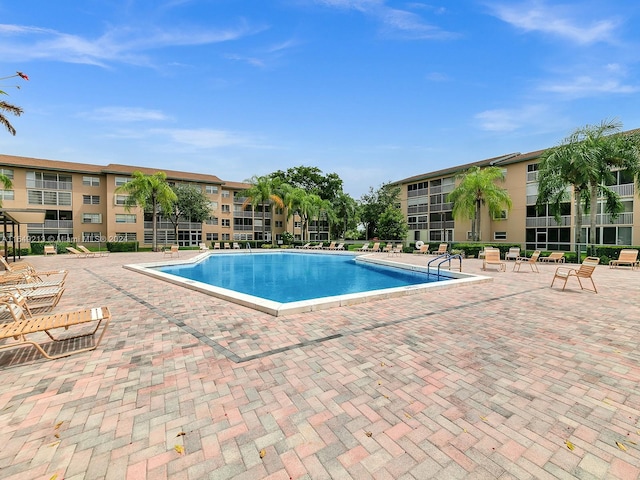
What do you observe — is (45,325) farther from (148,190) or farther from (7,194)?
(7,194)

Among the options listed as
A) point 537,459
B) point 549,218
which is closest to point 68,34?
point 537,459

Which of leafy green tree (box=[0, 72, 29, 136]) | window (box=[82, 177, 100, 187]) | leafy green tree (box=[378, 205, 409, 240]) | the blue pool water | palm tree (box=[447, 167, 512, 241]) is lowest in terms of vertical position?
the blue pool water

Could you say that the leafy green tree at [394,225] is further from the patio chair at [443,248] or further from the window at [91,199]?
the window at [91,199]

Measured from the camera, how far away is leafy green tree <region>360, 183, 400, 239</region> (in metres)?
44.7

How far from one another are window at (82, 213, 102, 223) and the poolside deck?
41488 mm

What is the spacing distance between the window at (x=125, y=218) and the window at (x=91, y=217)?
2591 mm

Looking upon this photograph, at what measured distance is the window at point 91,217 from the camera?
3800cm

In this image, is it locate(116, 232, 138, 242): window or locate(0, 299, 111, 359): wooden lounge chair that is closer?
locate(0, 299, 111, 359): wooden lounge chair

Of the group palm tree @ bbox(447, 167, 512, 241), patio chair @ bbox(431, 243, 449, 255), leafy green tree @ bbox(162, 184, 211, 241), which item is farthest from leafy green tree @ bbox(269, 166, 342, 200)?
patio chair @ bbox(431, 243, 449, 255)

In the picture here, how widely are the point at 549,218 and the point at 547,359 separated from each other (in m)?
29.8

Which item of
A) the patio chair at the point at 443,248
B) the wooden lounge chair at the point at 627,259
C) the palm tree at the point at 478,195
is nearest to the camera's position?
the wooden lounge chair at the point at 627,259

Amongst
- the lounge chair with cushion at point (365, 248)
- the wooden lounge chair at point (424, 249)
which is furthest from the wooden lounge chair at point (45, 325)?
the lounge chair with cushion at point (365, 248)

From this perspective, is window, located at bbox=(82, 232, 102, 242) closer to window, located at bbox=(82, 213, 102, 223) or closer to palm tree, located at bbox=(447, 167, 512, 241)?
window, located at bbox=(82, 213, 102, 223)

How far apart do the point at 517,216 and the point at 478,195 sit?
7.48 meters
